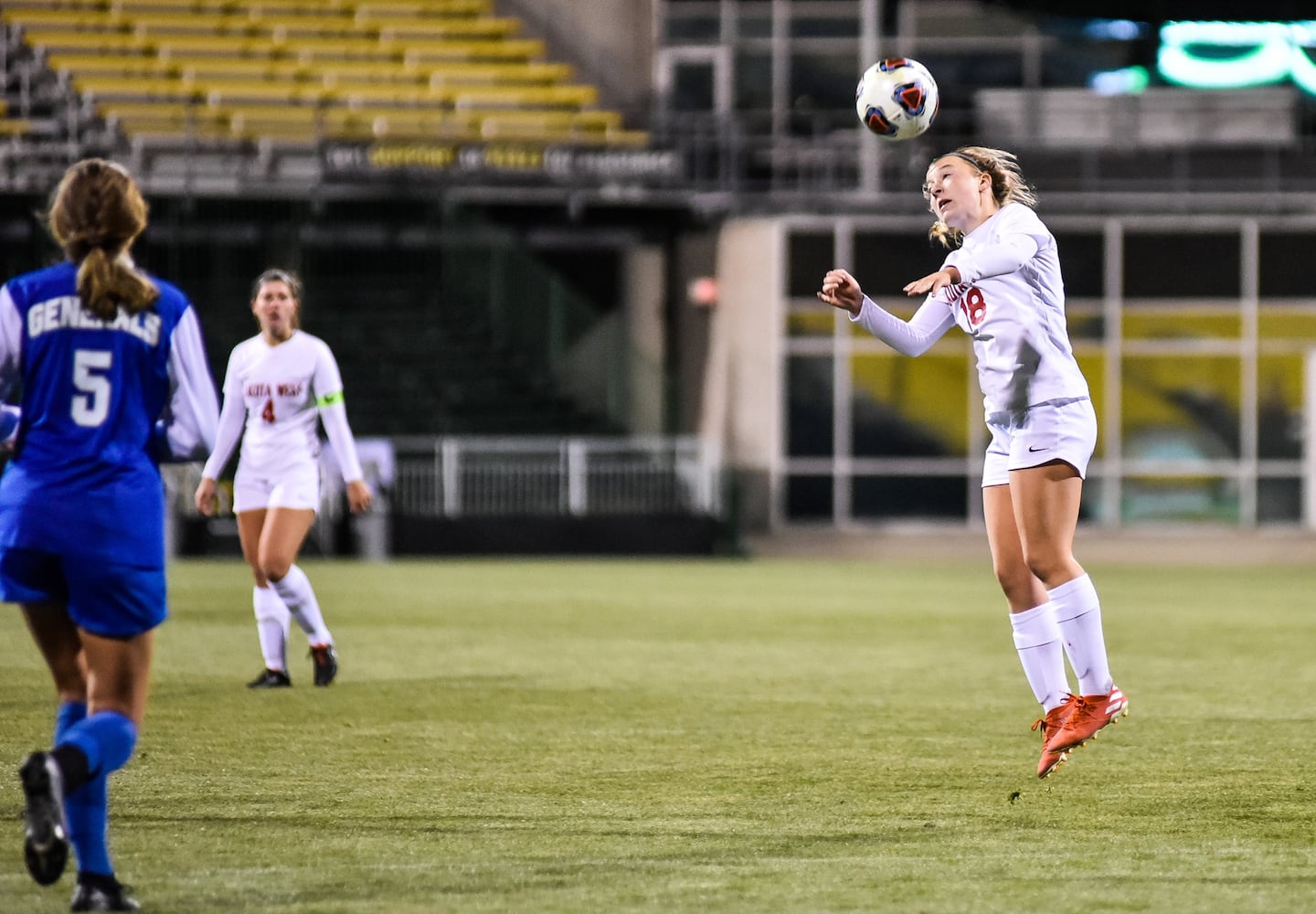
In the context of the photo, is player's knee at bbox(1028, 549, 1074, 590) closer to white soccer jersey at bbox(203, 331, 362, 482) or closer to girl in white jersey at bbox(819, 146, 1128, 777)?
girl in white jersey at bbox(819, 146, 1128, 777)

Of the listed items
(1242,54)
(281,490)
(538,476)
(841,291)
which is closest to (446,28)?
(538,476)

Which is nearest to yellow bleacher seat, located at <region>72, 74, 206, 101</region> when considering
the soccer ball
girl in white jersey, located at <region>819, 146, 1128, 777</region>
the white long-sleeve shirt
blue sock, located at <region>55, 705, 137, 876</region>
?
the soccer ball

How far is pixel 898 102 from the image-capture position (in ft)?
26.1

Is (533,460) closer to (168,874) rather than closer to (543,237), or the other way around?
(543,237)

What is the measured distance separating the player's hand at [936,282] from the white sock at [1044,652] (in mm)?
1226

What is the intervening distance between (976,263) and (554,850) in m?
2.43

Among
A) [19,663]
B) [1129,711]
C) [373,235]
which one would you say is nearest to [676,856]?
[1129,711]

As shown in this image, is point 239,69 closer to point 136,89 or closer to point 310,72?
point 310,72

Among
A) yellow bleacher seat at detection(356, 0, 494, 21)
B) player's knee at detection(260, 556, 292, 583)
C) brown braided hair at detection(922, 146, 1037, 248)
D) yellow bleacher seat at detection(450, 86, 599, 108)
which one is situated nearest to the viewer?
brown braided hair at detection(922, 146, 1037, 248)

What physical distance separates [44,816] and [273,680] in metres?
5.87

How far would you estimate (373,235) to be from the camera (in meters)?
→ 28.5

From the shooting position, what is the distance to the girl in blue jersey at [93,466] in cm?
486

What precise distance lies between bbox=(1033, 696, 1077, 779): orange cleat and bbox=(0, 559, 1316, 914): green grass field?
0.40 ft

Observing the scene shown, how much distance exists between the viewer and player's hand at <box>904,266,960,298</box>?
6.38m
